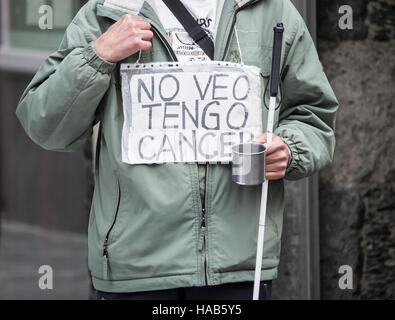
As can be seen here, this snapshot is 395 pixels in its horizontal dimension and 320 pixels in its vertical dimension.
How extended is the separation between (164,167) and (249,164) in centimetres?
30

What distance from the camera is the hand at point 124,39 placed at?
125 inches

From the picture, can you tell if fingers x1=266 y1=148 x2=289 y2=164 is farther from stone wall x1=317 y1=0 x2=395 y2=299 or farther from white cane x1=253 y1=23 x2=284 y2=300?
stone wall x1=317 y1=0 x2=395 y2=299

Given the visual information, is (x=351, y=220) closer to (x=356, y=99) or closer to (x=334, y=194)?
(x=334, y=194)

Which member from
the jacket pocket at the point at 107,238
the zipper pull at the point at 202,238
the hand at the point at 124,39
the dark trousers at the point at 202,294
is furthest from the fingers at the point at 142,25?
the dark trousers at the point at 202,294

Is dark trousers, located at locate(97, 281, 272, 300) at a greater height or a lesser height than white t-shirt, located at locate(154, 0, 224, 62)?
lesser

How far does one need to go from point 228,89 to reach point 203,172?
297mm

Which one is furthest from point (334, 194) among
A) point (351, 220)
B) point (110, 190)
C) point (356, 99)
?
point (110, 190)

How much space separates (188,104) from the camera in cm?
331

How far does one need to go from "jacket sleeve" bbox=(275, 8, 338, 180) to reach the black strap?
297 millimetres

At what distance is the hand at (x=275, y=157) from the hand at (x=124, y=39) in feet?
1.61

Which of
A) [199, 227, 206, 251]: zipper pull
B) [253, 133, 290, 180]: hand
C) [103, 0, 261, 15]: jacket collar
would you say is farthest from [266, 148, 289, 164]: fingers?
[103, 0, 261, 15]: jacket collar

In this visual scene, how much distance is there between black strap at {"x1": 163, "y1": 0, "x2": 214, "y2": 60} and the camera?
10.8 ft

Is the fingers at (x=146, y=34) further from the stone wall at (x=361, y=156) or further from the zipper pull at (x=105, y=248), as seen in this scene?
the stone wall at (x=361, y=156)

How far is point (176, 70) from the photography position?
10.8ft
